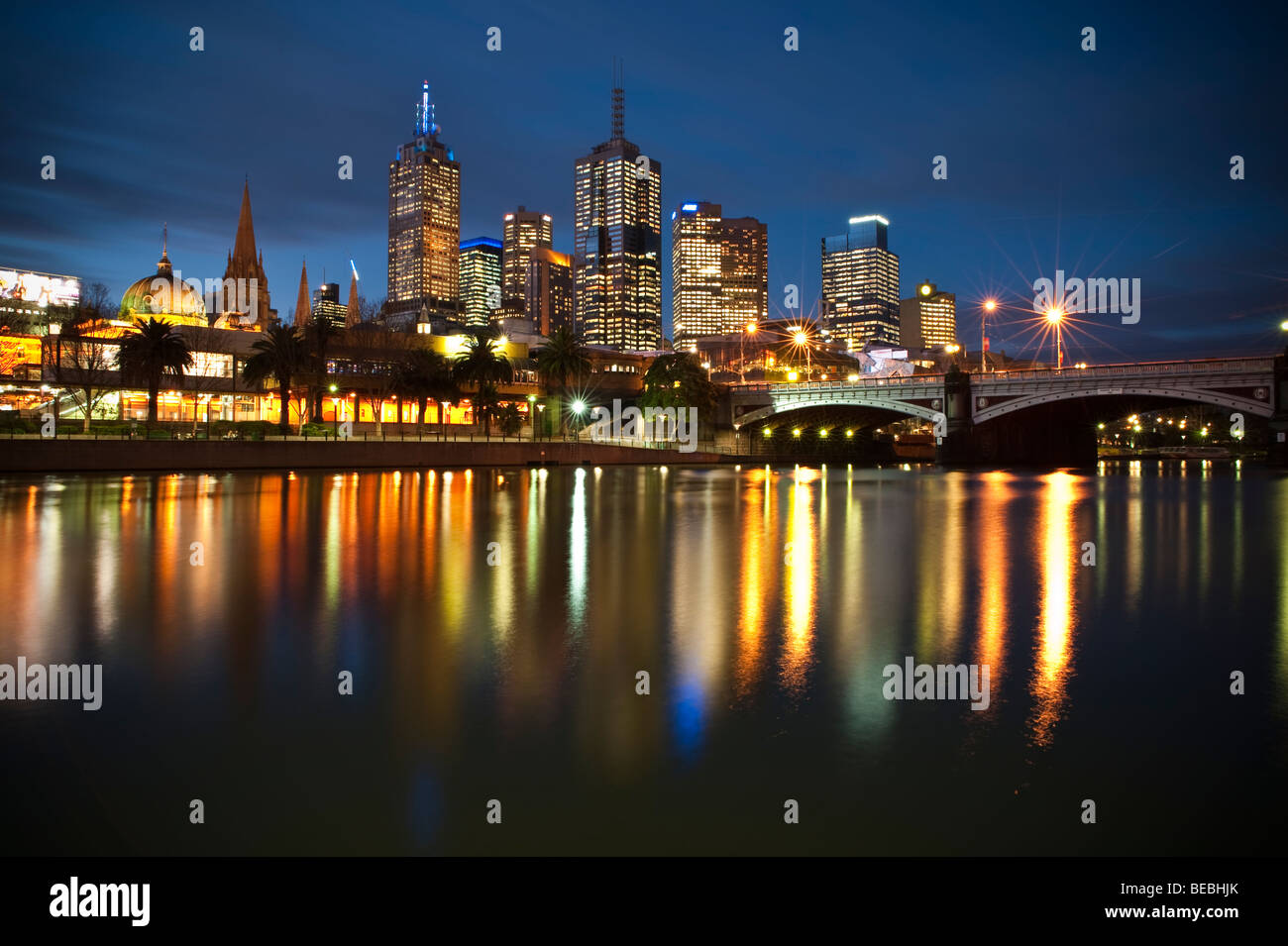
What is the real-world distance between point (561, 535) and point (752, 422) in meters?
90.5

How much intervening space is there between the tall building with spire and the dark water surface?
123 m

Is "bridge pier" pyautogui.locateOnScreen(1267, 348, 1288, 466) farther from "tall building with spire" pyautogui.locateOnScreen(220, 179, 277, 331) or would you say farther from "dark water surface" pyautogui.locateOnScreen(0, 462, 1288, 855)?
"tall building with spire" pyautogui.locateOnScreen(220, 179, 277, 331)

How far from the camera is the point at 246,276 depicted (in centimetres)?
13262

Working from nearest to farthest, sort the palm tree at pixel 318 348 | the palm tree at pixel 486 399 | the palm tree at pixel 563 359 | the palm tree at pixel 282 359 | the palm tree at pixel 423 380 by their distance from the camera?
the palm tree at pixel 282 359 → the palm tree at pixel 318 348 → the palm tree at pixel 423 380 → the palm tree at pixel 486 399 → the palm tree at pixel 563 359

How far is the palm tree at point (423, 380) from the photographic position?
8381 cm

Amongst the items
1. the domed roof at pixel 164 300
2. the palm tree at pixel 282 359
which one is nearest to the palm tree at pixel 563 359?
the palm tree at pixel 282 359

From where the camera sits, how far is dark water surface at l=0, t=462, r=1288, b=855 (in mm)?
5387

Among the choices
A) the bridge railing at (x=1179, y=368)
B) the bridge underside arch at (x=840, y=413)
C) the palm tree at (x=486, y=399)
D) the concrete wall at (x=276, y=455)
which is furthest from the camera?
the bridge underside arch at (x=840, y=413)

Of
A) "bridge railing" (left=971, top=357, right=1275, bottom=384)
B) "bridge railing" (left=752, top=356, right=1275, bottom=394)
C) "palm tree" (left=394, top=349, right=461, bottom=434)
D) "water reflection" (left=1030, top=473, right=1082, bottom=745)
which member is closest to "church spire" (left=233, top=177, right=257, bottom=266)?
"palm tree" (left=394, top=349, right=461, bottom=434)

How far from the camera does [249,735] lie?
6742mm

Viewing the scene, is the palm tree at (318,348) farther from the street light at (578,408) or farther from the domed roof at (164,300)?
the domed roof at (164,300)

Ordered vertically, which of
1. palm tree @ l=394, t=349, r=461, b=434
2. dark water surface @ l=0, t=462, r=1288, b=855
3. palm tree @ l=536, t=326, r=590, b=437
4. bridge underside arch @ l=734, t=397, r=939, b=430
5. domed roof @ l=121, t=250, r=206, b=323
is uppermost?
domed roof @ l=121, t=250, r=206, b=323
